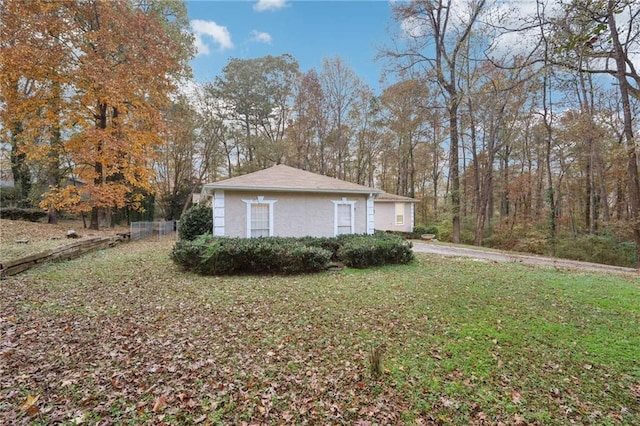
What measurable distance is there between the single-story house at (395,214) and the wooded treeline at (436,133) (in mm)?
2736

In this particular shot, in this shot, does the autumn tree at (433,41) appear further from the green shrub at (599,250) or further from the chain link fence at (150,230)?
the chain link fence at (150,230)

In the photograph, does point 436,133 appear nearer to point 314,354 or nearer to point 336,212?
point 336,212

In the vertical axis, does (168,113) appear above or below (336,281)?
above

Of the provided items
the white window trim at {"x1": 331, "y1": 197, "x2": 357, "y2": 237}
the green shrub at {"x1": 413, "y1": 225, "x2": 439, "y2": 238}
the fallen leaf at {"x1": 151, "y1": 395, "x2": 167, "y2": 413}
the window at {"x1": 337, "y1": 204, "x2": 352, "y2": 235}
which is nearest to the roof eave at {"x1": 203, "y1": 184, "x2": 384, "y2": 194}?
the white window trim at {"x1": 331, "y1": 197, "x2": 357, "y2": 237}

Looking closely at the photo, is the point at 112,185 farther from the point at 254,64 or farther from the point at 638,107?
the point at 638,107

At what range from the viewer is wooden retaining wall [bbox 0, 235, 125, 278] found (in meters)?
6.49

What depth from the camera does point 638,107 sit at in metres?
13.5

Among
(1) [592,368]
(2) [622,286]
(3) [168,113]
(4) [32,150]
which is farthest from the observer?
(3) [168,113]

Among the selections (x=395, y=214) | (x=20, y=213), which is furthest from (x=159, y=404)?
(x=395, y=214)

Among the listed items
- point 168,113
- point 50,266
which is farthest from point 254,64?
point 50,266

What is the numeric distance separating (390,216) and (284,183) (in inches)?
489

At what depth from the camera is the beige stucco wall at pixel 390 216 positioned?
2144 cm

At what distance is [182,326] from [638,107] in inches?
792

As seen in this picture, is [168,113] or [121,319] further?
[168,113]
